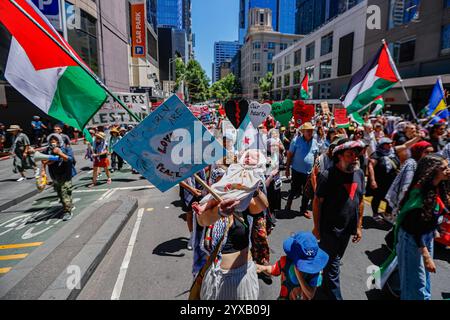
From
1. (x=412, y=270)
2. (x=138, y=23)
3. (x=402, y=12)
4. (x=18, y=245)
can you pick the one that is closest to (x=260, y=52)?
(x=138, y=23)

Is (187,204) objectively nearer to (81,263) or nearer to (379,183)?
(81,263)

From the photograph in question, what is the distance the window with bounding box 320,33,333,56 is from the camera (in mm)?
40200

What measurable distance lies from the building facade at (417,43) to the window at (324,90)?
12.7 m

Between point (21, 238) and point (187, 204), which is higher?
point (187, 204)

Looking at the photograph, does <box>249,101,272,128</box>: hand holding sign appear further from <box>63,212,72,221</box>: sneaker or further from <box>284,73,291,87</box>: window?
<box>284,73,291,87</box>: window

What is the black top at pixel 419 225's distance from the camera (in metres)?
2.57

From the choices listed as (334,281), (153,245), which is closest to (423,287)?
(334,281)

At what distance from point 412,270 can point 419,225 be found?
18.8 inches

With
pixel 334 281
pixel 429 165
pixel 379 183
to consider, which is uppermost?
pixel 429 165

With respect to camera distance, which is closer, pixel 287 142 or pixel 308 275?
pixel 308 275

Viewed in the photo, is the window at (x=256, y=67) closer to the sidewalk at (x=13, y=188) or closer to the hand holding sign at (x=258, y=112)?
the sidewalk at (x=13, y=188)

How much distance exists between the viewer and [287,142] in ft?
32.6

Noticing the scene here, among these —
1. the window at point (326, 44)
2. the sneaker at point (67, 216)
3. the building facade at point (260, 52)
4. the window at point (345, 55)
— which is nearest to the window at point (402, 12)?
the window at point (345, 55)
